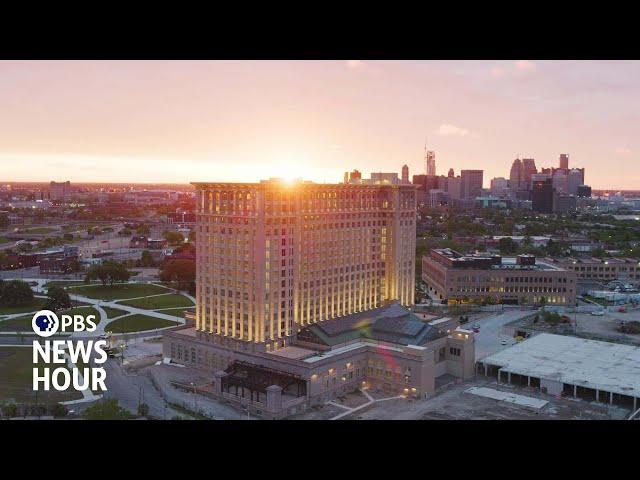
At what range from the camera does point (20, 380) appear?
4375 centimetres

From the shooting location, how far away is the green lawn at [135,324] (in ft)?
199

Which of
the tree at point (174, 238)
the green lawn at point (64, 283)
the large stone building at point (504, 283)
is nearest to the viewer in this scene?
the large stone building at point (504, 283)

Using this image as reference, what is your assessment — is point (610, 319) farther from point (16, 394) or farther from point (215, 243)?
point (16, 394)

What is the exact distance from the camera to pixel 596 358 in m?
48.7

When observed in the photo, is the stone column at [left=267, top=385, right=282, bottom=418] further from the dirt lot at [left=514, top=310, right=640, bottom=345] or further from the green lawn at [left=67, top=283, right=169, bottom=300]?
the green lawn at [left=67, top=283, right=169, bottom=300]

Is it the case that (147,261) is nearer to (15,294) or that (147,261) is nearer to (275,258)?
(15,294)

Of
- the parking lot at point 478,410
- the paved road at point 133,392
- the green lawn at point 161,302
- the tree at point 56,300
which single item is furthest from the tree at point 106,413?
the green lawn at point 161,302

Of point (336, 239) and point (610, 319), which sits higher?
point (336, 239)

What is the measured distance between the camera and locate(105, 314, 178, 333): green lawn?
60.7 metres

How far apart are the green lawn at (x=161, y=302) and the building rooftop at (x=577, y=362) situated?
126ft

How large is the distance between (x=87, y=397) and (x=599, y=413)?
32263 mm

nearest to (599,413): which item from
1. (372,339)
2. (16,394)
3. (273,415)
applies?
(372,339)

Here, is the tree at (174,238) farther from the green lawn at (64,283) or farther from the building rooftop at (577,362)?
the building rooftop at (577,362)

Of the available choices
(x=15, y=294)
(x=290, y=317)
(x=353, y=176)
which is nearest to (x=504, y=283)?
(x=353, y=176)
